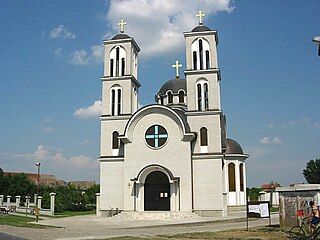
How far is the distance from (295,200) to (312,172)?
47490 mm

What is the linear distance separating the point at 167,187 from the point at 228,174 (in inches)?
328

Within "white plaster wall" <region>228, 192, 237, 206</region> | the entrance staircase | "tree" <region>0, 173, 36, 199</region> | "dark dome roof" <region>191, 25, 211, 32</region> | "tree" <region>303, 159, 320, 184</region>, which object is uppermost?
"dark dome roof" <region>191, 25, 211, 32</region>

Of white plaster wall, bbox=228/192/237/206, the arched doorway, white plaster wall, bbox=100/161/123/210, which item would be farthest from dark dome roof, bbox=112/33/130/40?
white plaster wall, bbox=228/192/237/206

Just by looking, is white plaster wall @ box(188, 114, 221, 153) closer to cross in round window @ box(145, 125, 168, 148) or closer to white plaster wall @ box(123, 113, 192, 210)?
white plaster wall @ box(123, 113, 192, 210)

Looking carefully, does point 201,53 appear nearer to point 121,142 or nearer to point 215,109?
point 215,109

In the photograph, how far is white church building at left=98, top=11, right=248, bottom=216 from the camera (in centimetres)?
2919

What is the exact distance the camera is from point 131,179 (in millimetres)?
29656

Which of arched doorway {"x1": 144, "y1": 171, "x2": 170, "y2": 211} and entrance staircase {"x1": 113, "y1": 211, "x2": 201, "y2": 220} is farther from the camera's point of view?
arched doorway {"x1": 144, "y1": 171, "x2": 170, "y2": 211}

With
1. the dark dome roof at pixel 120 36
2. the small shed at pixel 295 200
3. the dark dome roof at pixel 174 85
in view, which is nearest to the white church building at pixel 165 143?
the dark dome roof at pixel 120 36

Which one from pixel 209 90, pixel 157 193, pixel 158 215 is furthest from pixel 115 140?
pixel 209 90

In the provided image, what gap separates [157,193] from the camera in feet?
98.7

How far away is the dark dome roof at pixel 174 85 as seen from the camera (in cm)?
3878

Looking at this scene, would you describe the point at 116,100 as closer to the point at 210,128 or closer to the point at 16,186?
the point at 210,128

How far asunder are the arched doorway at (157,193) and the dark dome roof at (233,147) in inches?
358
